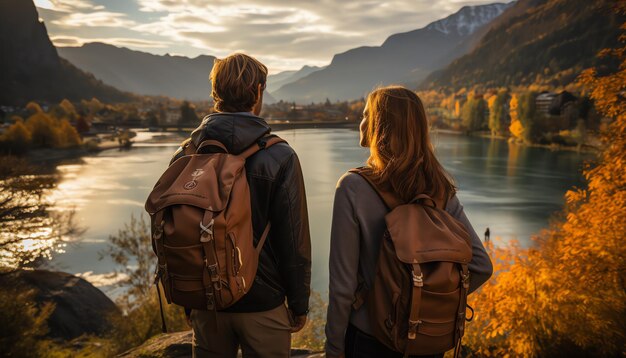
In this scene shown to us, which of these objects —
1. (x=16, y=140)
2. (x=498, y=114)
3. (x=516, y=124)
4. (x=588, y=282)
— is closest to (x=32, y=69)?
(x=16, y=140)

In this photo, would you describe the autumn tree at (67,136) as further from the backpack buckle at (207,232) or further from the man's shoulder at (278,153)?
the backpack buckle at (207,232)

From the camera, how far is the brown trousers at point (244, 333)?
157cm

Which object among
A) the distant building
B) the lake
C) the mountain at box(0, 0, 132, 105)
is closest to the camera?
the lake

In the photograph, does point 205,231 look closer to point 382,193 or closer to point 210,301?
point 210,301

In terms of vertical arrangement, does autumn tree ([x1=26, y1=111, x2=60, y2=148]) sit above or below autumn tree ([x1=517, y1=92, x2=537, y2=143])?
below

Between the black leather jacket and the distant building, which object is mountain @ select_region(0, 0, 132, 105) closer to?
the distant building

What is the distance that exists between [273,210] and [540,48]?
118m

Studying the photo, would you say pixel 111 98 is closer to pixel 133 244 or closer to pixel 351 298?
pixel 133 244

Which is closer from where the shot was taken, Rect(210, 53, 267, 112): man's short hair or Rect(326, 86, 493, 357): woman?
Rect(326, 86, 493, 357): woman

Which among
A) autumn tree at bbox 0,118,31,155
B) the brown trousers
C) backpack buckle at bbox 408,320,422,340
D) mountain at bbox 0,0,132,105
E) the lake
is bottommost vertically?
the lake

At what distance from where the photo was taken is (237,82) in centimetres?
152

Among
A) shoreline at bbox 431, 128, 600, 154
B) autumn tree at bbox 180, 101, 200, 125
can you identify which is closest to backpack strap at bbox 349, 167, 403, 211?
shoreline at bbox 431, 128, 600, 154

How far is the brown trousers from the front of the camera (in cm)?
157

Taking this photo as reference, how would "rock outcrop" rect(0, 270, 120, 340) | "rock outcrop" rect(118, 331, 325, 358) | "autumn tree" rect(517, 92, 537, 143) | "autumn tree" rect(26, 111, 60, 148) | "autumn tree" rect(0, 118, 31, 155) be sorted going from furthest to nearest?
1. "autumn tree" rect(26, 111, 60, 148)
2. "autumn tree" rect(517, 92, 537, 143)
3. "autumn tree" rect(0, 118, 31, 155)
4. "rock outcrop" rect(0, 270, 120, 340)
5. "rock outcrop" rect(118, 331, 325, 358)
